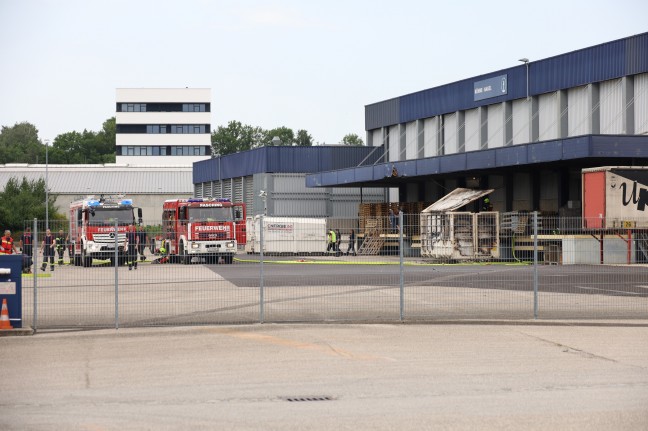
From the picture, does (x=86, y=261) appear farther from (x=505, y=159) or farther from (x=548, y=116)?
(x=548, y=116)

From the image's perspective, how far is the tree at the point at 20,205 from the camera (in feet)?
274

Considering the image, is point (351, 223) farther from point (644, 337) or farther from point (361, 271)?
point (644, 337)

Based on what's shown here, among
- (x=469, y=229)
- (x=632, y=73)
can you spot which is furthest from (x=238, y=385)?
(x=632, y=73)

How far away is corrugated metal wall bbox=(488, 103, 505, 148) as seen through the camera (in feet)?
193

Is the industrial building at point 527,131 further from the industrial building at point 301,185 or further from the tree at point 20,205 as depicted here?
the tree at point 20,205

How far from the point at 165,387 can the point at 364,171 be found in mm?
47611

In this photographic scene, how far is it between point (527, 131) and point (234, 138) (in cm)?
12949

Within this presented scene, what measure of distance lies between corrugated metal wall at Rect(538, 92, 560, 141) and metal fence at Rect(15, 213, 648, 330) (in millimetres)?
27731

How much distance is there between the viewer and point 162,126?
431 feet

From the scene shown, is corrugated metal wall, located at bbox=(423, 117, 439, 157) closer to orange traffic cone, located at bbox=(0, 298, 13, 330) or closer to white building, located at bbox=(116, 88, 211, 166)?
orange traffic cone, located at bbox=(0, 298, 13, 330)

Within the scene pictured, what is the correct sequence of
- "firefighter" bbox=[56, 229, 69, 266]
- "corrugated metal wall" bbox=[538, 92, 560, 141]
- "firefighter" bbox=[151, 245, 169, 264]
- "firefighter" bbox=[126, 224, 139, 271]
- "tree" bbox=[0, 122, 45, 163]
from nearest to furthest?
"firefighter" bbox=[151, 245, 169, 264] < "firefighter" bbox=[126, 224, 139, 271] < "firefighter" bbox=[56, 229, 69, 266] < "corrugated metal wall" bbox=[538, 92, 560, 141] < "tree" bbox=[0, 122, 45, 163]

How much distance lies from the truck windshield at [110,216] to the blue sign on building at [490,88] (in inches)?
951

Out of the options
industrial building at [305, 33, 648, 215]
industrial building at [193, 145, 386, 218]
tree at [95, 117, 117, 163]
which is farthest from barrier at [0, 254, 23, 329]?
tree at [95, 117, 117, 163]

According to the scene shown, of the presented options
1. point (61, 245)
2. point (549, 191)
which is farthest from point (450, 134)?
point (61, 245)
